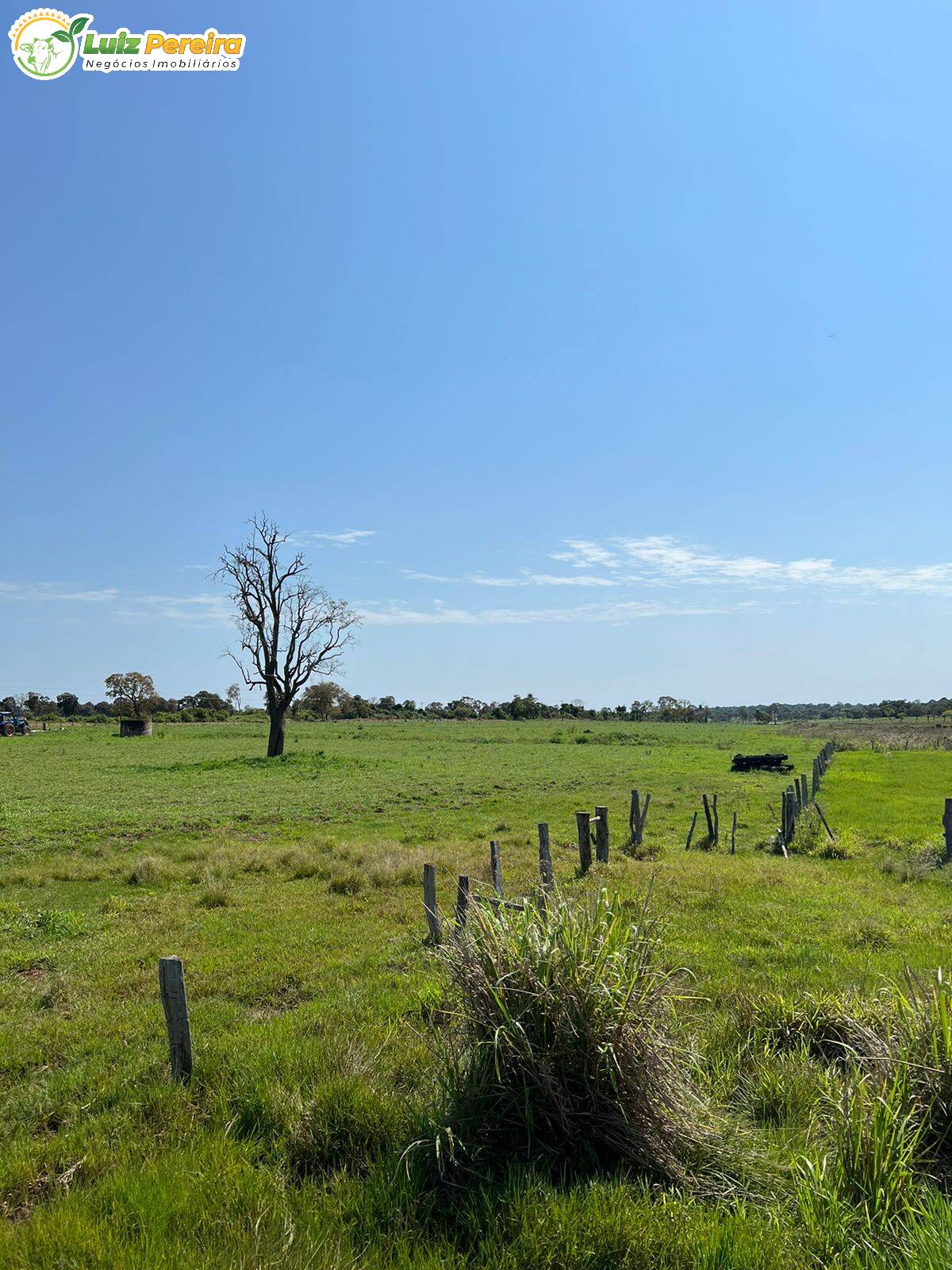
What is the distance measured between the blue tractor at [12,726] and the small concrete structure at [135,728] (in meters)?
9.09

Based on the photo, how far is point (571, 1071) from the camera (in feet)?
16.4

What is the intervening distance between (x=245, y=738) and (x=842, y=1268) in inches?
3036

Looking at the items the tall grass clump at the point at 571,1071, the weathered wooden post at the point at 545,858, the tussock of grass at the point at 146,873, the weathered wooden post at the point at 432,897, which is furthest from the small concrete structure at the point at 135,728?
the tall grass clump at the point at 571,1071

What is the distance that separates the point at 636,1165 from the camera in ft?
15.8

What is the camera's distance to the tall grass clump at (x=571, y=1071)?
4.85 m

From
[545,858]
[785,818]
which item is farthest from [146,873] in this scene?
[785,818]

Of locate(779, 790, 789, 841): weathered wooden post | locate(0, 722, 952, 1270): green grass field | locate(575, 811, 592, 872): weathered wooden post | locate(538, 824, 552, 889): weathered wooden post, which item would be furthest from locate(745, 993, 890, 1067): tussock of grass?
locate(779, 790, 789, 841): weathered wooden post

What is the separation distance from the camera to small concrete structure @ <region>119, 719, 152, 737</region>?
73625 millimetres

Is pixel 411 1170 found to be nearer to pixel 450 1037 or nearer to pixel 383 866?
pixel 450 1037

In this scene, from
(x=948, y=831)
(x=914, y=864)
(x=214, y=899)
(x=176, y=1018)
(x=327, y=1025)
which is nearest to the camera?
(x=176, y=1018)

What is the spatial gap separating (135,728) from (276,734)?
31.9 meters

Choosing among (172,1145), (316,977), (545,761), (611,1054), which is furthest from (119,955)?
(545,761)

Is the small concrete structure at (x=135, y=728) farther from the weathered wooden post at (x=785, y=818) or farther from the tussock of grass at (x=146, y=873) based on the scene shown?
the weathered wooden post at (x=785, y=818)

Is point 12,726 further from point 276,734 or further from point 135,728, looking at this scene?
point 276,734
